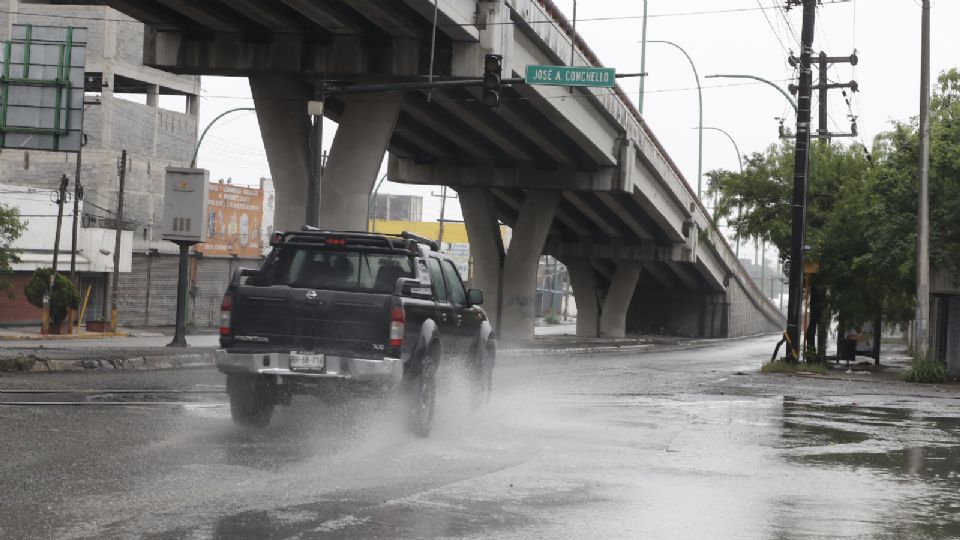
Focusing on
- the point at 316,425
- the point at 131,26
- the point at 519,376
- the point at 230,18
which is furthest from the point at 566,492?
Result: the point at 131,26

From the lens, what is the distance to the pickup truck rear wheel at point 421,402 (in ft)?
40.4

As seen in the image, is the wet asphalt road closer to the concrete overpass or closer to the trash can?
the concrete overpass

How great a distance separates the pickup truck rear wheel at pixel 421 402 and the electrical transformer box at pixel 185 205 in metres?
18.7

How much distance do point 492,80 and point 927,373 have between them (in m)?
12.7

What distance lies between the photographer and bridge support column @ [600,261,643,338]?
66125mm

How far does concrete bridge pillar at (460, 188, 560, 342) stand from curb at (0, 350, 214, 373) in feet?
91.6

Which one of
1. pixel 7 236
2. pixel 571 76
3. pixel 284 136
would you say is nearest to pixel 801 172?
pixel 571 76

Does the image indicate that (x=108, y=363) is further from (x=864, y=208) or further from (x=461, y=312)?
(x=864, y=208)

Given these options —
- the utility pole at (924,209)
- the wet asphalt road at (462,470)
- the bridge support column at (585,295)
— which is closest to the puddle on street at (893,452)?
the wet asphalt road at (462,470)

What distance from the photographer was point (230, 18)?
31266mm

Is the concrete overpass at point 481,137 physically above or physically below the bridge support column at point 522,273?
above

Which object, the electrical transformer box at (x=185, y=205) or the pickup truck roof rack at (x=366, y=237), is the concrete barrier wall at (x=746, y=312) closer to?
the electrical transformer box at (x=185, y=205)

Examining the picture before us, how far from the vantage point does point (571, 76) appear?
28.2 metres

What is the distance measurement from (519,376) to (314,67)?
37.6 feet
